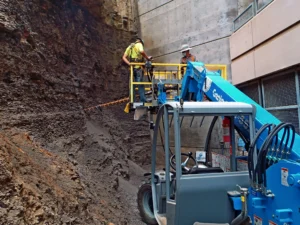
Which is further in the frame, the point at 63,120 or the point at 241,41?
the point at 241,41

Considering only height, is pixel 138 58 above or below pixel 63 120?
above

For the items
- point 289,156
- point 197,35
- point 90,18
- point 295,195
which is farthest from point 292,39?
point 90,18

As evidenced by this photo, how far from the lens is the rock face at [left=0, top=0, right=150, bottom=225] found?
12.8 feet

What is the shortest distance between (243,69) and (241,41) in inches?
34.6

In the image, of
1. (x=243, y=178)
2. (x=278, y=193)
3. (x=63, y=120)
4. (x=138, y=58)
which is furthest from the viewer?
(x=63, y=120)

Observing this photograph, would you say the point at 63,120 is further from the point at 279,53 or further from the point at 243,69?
the point at 279,53

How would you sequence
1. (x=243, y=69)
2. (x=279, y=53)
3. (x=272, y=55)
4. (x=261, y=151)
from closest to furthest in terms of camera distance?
1. (x=261, y=151)
2. (x=279, y=53)
3. (x=272, y=55)
4. (x=243, y=69)

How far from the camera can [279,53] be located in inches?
257

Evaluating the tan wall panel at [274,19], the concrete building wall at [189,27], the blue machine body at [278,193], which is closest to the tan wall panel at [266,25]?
the tan wall panel at [274,19]

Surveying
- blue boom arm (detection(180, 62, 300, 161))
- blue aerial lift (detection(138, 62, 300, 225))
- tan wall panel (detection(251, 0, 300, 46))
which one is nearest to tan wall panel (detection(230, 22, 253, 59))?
tan wall panel (detection(251, 0, 300, 46))

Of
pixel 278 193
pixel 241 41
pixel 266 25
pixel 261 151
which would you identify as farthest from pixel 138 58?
pixel 278 193

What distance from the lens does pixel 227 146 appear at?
411 centimetres

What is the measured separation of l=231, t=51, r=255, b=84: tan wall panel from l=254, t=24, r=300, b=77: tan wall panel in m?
0.31

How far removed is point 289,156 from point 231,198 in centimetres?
81
